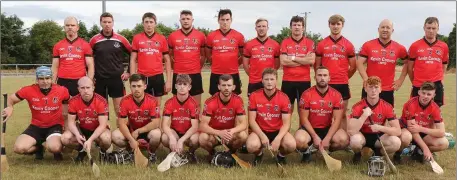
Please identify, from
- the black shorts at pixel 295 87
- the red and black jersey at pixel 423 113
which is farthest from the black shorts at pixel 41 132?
the red and black jersey at pixel 423 113

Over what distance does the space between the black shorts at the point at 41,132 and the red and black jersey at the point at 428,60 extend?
540cm

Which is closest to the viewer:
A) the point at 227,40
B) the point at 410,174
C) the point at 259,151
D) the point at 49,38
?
the point at 410,174

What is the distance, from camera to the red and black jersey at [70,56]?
680 centimetres

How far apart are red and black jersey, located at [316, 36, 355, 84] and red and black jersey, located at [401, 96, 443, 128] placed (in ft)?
3.78

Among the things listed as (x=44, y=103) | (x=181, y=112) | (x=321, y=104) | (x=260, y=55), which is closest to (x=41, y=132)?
(x=44, y=103)

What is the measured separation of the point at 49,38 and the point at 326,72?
5279 centimetres

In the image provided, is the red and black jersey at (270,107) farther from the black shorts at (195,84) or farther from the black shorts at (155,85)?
the black shorts at (155,85)

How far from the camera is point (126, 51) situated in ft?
24.3

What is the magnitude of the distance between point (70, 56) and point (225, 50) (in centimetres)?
247

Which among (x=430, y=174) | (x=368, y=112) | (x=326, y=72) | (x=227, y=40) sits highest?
(x=227, y=40)

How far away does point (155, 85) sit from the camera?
23.5ft

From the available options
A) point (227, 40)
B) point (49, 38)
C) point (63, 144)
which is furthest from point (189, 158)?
point (49, 38)

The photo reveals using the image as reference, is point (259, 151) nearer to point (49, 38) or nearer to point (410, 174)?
point (410, 174)

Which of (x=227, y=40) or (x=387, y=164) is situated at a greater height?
(x=227, y=40)
